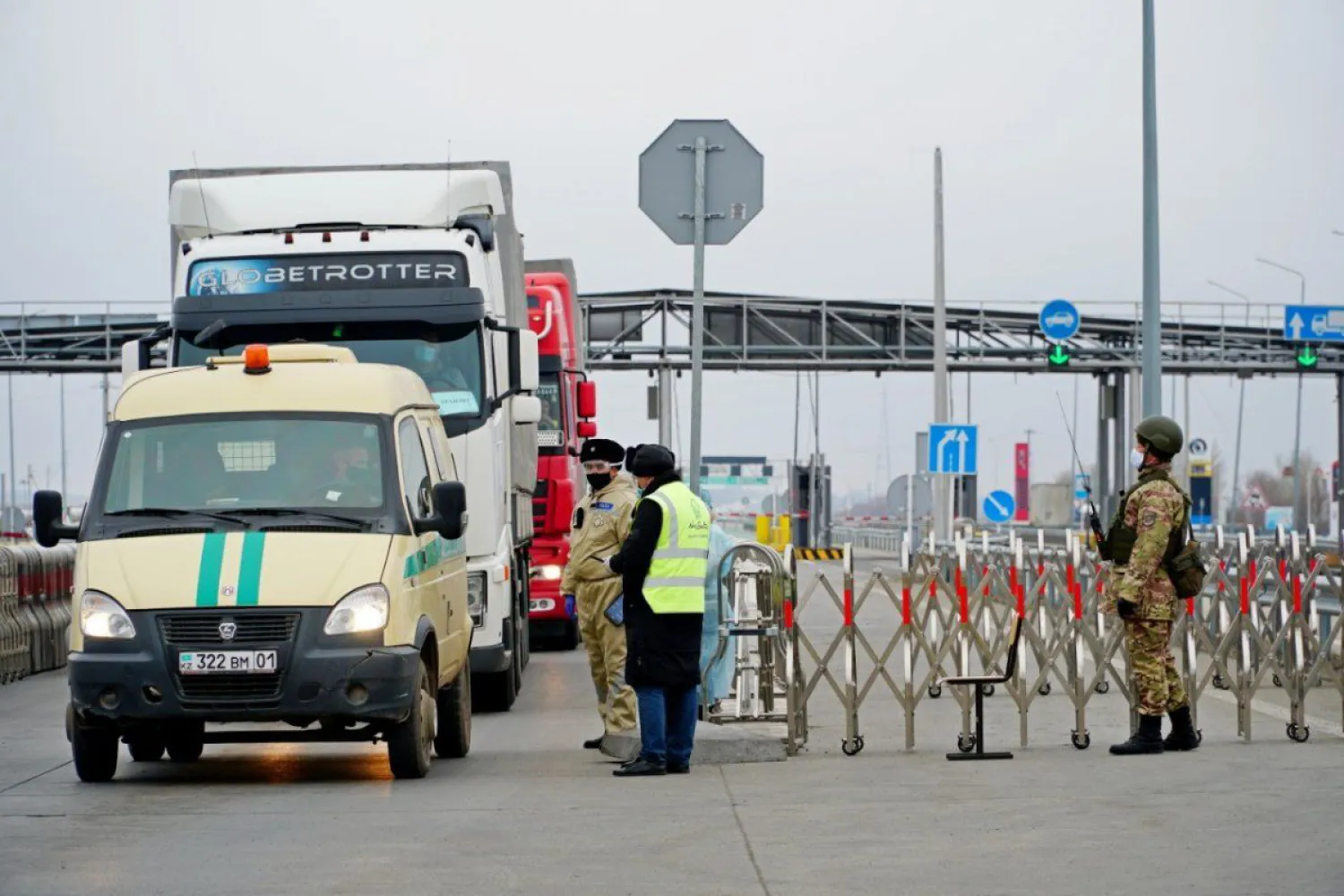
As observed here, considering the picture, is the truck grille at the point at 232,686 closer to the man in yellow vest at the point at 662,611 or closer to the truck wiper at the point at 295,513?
the truck wiper at the point at 295,513

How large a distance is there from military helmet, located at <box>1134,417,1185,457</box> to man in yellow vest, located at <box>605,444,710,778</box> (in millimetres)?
2707

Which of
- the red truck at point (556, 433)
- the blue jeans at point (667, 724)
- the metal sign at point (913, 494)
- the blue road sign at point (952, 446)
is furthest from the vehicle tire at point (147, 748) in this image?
the metal sign at point (913, 494)

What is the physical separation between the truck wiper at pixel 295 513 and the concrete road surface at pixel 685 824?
4.59 ft

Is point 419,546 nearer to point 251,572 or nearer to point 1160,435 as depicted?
point 251,572

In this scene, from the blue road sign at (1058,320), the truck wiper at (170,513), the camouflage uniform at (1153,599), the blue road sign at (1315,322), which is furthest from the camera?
the blue road sign at (1315,322)

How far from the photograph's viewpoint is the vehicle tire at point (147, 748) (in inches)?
490

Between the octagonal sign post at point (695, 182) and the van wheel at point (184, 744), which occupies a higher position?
the octagonal sign post at point (695, 182)

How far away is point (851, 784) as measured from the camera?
1114 centimetres

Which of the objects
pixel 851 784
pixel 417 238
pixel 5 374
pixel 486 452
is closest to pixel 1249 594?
pixel 851 784

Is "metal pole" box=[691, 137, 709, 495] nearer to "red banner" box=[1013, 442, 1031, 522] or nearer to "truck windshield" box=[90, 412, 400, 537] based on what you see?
"truck windshield" box=[90, 412, 400, 537]

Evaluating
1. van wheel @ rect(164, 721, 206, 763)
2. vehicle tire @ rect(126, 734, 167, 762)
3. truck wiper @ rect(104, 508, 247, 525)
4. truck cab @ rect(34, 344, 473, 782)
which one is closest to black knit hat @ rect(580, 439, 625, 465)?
truck cab @ rect(34, 344, 473, 782)

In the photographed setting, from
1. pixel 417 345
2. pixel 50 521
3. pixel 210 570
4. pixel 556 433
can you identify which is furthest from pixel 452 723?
pixel 556 433

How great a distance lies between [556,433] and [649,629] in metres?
10.9

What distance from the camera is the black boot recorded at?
12.6m
